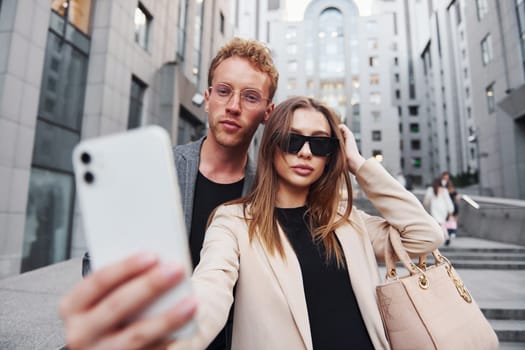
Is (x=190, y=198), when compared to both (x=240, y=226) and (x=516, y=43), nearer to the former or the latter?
(x=240, y=226)

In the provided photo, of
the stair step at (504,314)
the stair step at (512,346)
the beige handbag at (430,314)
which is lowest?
the stair step at (512,346)

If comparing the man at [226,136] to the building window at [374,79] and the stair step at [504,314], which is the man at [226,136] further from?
the building window at [374,79]

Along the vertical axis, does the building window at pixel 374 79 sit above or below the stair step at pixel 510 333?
above

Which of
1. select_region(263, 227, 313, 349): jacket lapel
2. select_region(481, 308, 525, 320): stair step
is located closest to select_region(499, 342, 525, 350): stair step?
select_region(481, 308, 525, 320): stair step

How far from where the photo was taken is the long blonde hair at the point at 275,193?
1718 mm

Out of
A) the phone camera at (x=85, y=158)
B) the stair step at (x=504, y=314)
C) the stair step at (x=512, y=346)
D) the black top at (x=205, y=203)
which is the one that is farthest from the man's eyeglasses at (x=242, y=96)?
the stair step at (x=504, y=314)

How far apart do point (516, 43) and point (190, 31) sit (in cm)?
1894

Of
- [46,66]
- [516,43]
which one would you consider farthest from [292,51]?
[46,66]

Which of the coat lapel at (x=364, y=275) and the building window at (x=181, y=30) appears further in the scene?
the building window at (x=181, y=30)

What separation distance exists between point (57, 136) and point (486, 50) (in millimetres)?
26074

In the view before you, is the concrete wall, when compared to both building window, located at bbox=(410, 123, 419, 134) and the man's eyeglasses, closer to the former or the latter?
the man's eyeglasses

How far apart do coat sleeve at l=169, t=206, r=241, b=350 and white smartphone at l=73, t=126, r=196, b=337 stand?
0.44 m

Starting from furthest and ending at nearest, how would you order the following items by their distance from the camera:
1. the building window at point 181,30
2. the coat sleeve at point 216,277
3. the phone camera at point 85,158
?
1. the building window at point 181,30
2. the coat sleeve at point 216,277
3. the phone camera at point 85,158

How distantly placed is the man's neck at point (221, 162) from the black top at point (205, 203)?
0.05m
